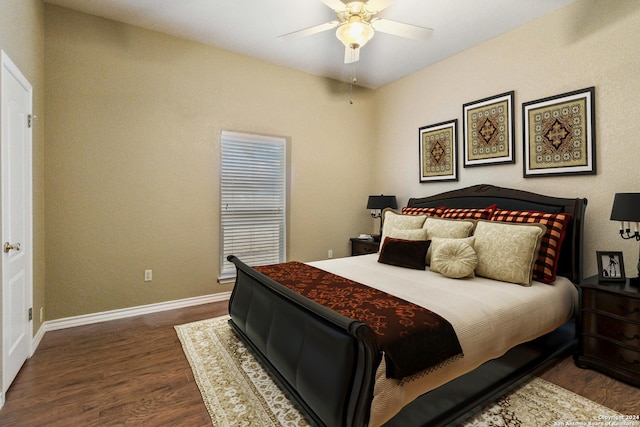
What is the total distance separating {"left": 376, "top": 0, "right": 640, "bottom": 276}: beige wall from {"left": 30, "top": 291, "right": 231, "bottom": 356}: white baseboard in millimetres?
3314

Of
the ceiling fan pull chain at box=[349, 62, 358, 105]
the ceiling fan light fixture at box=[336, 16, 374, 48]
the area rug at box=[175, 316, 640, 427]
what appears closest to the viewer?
the area rug at box=[175, 316, 640, 427]

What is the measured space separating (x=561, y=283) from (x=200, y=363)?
295cm

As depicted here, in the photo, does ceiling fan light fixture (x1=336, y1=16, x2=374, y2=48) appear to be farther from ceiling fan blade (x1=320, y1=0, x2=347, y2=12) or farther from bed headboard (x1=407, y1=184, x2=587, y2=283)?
bed headboard (x1=407, y1=184, x2=587, y2=283)

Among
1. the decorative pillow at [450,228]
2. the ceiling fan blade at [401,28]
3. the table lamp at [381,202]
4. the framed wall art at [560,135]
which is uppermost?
the ceiling fan blade at [401,28]

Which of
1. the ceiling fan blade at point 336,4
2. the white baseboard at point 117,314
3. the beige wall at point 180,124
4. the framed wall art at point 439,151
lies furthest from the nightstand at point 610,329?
the white baseboard at point 117,314

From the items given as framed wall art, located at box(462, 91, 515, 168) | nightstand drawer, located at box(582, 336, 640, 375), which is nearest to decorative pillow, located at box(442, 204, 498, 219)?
framed wall art, located at box(462, 91, 515, 168)

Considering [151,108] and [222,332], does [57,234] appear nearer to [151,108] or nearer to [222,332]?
[151,108]

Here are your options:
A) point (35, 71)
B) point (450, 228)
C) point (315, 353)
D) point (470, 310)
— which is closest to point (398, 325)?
point (315, 353)

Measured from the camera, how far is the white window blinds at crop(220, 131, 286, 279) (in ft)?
13.0

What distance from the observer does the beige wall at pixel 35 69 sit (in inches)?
87.1

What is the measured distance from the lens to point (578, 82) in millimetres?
2865

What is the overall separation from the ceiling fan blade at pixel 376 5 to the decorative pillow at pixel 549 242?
2.13 m

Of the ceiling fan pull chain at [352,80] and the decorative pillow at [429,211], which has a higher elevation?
the ceiling fan pull chain at [352,80]

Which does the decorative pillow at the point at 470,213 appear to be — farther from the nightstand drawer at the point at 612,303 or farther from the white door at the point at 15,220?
the white door at the point at 15,220
